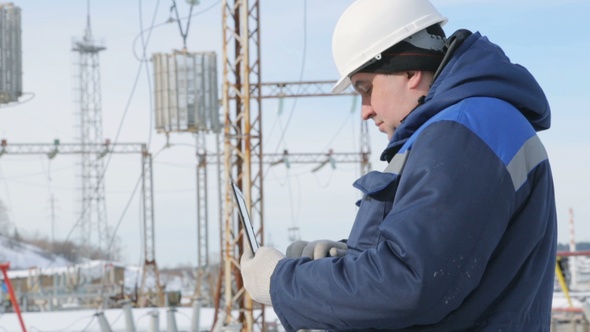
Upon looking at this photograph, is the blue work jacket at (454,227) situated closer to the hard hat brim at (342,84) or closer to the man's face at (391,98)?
the man's face at (391,98)

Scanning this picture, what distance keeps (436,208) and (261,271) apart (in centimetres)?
47

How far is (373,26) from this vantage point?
2068 millimetres

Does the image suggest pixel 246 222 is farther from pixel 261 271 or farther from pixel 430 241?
pixel 430 241

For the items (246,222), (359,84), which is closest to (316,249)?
(246,222)

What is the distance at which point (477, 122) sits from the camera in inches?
69.3

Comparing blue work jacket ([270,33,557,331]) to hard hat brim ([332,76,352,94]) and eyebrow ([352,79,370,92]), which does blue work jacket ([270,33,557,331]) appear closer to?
eyebrow ([352,79,370,92])

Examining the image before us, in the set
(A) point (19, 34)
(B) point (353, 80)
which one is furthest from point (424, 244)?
(A) point (19, 34)

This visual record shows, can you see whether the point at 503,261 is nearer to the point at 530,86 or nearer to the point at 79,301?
the point at 530,86

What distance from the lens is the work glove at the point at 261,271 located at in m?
1.96

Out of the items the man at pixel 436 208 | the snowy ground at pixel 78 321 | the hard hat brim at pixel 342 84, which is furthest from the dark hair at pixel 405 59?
the snowy ground at pixel 78 321

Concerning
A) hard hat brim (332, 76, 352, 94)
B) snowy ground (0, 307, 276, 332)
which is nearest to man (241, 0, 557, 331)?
hard hat brim (332, 76, 352, 94)

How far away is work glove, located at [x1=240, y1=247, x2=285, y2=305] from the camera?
6.41 feet

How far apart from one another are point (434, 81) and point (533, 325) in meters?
0.53

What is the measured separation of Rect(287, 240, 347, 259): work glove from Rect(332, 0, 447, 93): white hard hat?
39 centimetres
